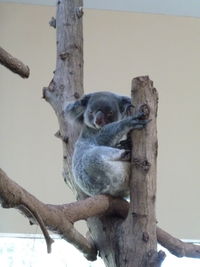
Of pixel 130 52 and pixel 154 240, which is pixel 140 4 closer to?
pixel 130 52

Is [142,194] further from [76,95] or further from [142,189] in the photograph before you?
[76,95]

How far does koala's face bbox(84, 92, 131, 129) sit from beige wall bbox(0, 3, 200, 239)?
141 centimetres

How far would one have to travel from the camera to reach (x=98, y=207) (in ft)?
3.92

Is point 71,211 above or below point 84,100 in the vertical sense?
below

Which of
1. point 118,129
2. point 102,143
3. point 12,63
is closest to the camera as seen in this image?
point 12,63

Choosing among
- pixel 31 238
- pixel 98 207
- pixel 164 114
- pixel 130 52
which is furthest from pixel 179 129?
pixel 98 207

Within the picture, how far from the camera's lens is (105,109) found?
1.47 m

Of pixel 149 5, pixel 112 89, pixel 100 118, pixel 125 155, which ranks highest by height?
pixel 149 5

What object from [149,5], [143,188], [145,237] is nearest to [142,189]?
[143,188]

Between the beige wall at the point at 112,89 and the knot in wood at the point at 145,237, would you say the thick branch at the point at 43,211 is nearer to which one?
the knot in wood at the point at 145,237

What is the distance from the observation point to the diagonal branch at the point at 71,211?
80 cm

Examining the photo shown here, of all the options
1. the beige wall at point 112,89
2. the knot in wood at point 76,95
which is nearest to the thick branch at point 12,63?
the knot in wood at point 76,95

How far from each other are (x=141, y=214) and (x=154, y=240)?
72mm

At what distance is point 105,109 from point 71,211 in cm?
45
